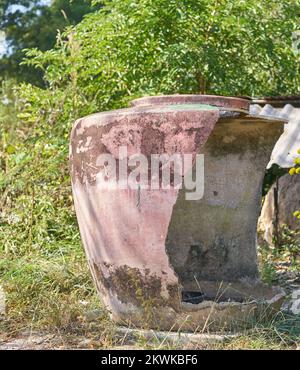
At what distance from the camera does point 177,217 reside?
14.1 feet

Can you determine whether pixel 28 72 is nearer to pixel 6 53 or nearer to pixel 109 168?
pixel 6 53

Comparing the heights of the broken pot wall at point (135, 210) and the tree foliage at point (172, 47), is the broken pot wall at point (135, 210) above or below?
below

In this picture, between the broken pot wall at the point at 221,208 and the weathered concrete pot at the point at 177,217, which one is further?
the broken pot wall at the point at 221,208

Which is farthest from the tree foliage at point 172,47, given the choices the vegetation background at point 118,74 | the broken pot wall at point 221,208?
the broken pot wall at point 221,208

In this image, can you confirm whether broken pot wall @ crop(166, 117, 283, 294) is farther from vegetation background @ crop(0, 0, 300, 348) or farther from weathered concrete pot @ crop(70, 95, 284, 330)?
vegetation background @ crop(0, 0, 300, 348)

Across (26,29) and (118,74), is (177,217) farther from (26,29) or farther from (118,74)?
(26,29)

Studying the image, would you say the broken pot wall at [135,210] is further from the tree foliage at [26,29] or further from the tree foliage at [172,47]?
the tree foliage at [26,29]

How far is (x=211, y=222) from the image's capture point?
426cm

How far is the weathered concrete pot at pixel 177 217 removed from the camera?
3486 mm

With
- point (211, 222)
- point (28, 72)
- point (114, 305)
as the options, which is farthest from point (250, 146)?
point (28, 72)

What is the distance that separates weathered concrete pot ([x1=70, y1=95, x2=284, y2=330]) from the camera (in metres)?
3.49

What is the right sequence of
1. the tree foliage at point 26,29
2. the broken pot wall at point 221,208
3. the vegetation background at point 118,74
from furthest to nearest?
the tree foliage at point 26,29, the vegetation background at point 118,74, the broken pot wall at point 221,208

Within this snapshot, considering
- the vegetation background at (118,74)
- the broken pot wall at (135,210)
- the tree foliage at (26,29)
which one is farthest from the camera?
the tree foliage at (26,29)

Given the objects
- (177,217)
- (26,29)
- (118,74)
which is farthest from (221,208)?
(26,29)
